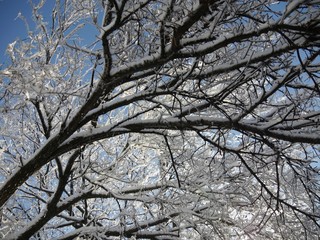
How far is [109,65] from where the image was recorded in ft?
9.30

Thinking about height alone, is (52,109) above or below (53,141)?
above

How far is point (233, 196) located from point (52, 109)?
12.3ft

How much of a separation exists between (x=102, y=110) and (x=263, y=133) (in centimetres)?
190

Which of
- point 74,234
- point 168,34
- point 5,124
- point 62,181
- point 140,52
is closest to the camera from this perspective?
point 168,34

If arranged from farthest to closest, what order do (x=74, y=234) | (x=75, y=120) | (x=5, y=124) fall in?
(x=5, y=124) < (x=74, y=234) < (x=75, y=120)

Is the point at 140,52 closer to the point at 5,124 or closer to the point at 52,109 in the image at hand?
the point at 52,109

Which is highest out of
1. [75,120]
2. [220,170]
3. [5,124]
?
[220,170]

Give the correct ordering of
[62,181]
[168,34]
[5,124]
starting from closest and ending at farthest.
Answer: [168,34] → [62,181] → [5,124]

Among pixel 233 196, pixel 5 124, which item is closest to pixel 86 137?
pixel 5 124

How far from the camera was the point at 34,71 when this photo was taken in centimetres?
311

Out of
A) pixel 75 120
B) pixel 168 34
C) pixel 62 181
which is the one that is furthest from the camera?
pixel 62 181

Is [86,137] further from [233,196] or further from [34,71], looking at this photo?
[233,196]

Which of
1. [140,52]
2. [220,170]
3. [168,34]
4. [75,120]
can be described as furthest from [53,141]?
[220,170]

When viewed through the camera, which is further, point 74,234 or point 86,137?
point 74,234
